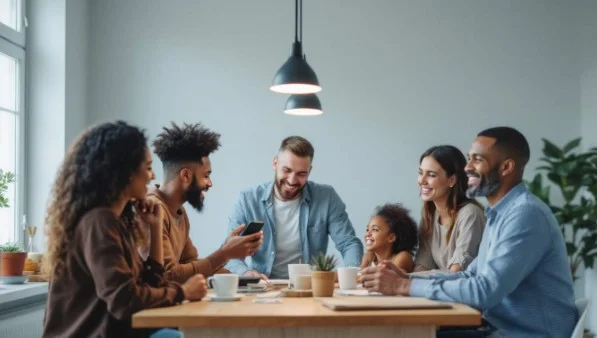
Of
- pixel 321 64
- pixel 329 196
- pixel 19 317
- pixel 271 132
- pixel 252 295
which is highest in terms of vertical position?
pixel 321 64

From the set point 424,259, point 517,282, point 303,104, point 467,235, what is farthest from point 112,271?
point 303,104

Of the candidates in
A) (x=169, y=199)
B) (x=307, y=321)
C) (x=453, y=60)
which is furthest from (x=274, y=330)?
(x=453, y=60)

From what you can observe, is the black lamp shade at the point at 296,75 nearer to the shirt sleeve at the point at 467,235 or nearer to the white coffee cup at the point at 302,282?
the shirt sleeve at the point at 467,235

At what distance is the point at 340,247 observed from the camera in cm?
432

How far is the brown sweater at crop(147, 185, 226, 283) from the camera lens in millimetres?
2988

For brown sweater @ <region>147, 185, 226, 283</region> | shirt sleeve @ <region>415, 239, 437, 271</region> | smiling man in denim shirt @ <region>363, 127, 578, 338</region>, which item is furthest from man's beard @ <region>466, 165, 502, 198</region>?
brown sweater @ <region>147, 185, 226, 283</region>

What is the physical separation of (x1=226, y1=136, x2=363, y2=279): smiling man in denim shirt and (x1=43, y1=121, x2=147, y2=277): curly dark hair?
1.87 metres

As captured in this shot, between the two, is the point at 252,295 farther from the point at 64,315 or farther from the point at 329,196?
the point at 329,196

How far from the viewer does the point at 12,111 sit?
16.5 feet

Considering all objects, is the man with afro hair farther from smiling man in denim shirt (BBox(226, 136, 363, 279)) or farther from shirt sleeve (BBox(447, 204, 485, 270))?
shirt sleeve (BBox(447, 204, 485, 270))

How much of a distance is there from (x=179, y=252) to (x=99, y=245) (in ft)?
4.27

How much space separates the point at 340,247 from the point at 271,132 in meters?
1.71

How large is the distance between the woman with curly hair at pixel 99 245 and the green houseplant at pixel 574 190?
3752 millimetres

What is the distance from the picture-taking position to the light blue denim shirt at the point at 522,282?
98.0 inches
